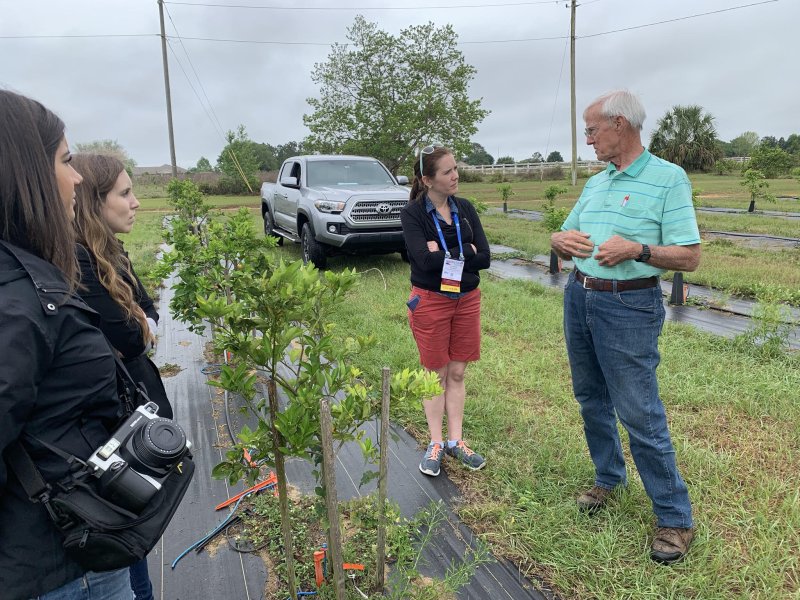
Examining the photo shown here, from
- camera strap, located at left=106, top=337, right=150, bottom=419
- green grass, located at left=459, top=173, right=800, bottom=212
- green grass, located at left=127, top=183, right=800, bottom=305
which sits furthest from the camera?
green grass, located at left=459, top=173, right=800, bottom=212

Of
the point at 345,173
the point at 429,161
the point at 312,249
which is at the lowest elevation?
the point at 312,249

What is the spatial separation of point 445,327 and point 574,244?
0.92 meters

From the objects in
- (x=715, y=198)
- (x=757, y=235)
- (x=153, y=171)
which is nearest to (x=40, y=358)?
(x=757, y=235)

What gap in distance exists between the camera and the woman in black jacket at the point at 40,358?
105 centimetres

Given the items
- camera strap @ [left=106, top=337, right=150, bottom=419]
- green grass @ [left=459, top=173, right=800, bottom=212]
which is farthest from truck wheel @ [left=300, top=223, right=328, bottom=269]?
green grass @ [left=459, top=173, right=800, bottom=212]

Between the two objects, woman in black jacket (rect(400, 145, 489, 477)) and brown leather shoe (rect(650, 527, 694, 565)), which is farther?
woman in black jacket (rect(400, 145, 489, 477))

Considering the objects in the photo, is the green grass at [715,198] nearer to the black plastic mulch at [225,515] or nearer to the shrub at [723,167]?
the shrub at [723,167]

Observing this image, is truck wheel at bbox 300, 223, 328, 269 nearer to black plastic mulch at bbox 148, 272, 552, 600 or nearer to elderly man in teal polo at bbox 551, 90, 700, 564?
black plastic mulch at bbox 148, 272, 552, 600

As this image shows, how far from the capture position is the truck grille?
834cm

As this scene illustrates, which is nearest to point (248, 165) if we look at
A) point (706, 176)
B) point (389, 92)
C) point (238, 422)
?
point (389, 92)

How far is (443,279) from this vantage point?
9.73ft

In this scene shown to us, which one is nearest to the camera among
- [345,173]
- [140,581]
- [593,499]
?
[140,581]

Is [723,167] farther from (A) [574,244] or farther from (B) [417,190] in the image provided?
(A) [574,244]

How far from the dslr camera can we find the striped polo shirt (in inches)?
72.6
